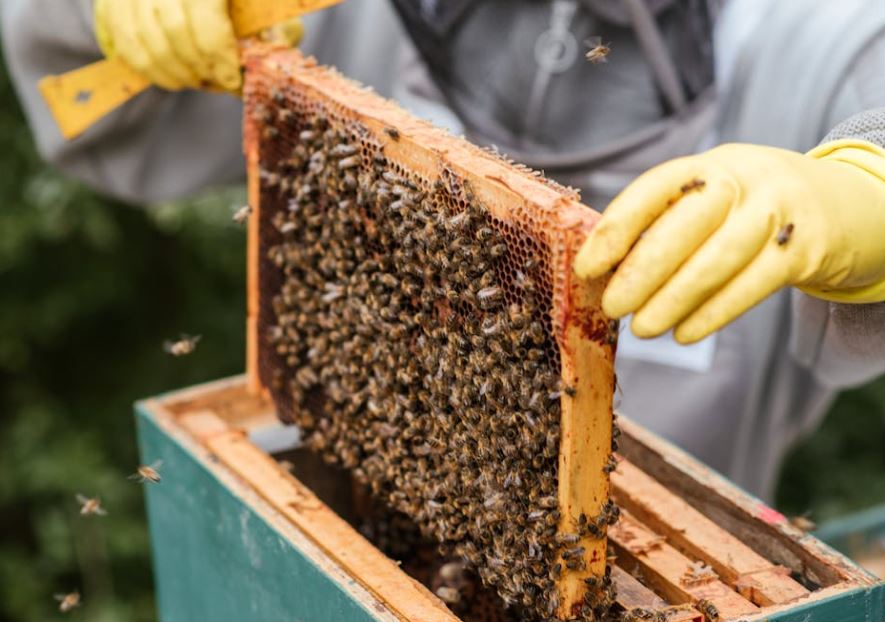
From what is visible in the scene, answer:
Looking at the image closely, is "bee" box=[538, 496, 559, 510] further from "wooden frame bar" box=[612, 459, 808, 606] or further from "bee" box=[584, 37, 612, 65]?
"bee" box=[584, 37, 612, 65]

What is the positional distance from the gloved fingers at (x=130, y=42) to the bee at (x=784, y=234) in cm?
171

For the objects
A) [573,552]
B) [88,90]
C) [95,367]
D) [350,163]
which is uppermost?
[350,163]

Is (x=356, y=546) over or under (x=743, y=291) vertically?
under

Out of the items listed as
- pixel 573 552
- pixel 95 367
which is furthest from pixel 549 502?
pixel 95 367

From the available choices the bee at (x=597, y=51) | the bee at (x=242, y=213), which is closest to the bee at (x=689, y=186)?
the bee at (x=597, y=51)

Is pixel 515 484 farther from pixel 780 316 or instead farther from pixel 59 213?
pixel 59 213

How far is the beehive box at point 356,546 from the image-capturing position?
1.97m

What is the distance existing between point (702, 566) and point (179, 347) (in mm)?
1400

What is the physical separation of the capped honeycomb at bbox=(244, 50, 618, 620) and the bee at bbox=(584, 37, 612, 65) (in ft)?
1.71

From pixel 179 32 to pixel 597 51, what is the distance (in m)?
0.99

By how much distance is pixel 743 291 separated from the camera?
68.4 inches

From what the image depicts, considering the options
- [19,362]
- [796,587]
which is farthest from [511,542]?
[19,362]

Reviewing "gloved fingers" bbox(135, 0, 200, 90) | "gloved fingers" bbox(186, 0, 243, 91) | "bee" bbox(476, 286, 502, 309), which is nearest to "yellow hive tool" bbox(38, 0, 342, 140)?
"gloved fingers" bbox(135, 0, 200, 90)

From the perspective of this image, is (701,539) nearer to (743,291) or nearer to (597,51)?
(743,291)
